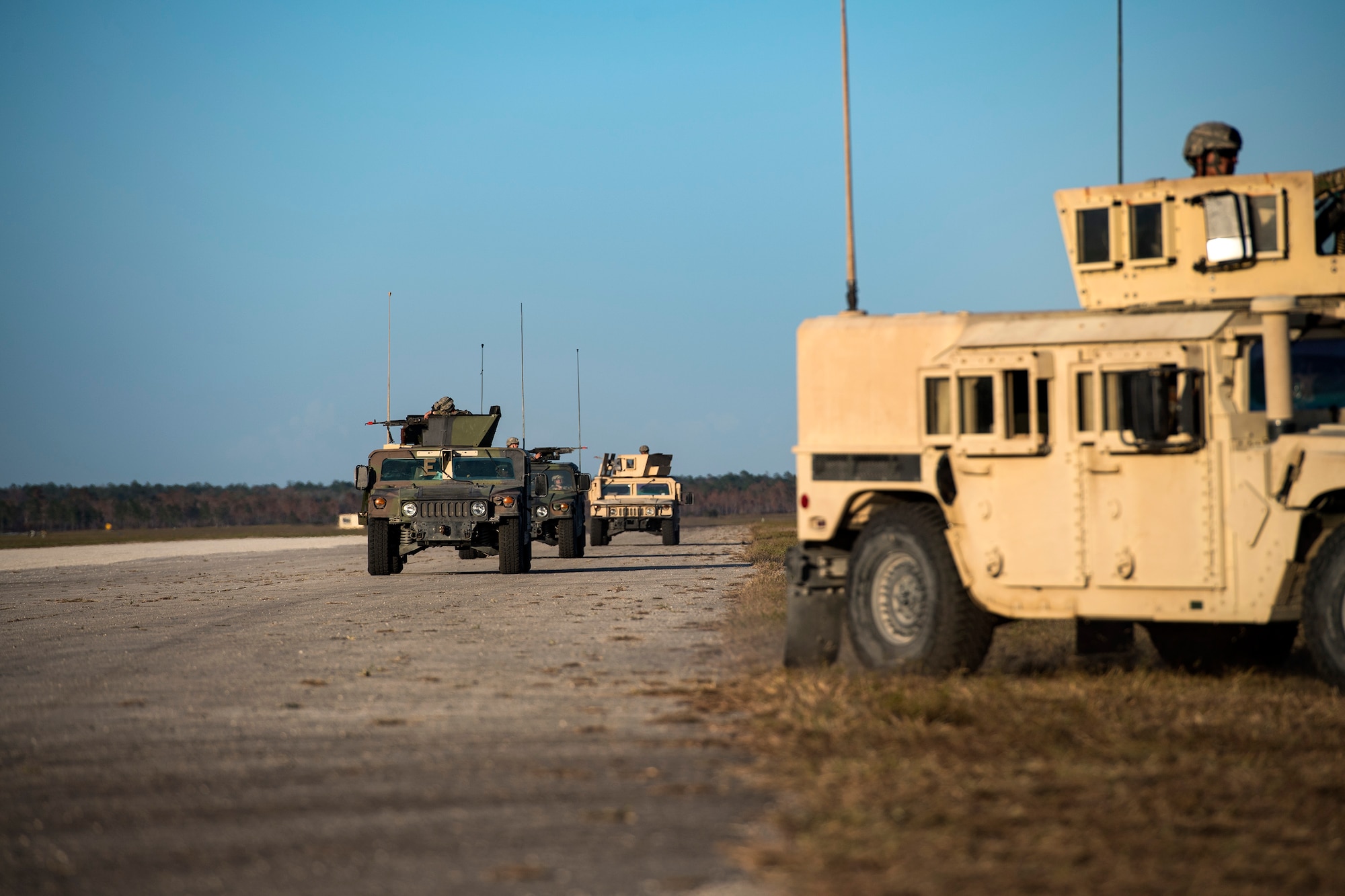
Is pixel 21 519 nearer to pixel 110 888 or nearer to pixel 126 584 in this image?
pixel 126 584

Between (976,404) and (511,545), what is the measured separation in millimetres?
15835

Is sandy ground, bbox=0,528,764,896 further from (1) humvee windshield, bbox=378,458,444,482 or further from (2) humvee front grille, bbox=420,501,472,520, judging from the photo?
(1) humvee windshield, bbox=378,458,444,482

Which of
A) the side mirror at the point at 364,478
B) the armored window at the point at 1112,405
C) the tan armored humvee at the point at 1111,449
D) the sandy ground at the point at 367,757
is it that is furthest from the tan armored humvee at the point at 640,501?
the armored window at the point at 1112,405

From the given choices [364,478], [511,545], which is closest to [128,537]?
[364,478]

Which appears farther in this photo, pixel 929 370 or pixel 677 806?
pixel 929 370

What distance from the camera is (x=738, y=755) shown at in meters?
6.86

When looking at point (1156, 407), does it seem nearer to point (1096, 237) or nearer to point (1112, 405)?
point (1112, 405)

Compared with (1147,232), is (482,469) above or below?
below

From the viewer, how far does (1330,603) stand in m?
7.79

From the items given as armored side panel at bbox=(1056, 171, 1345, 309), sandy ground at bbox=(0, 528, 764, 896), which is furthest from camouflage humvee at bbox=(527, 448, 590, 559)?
armored side panel at bbox=(1056, 171, 1345, 309)

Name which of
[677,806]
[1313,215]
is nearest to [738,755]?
[677,806]

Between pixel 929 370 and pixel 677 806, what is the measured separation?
4.06m

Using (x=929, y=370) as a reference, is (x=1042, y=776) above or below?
below

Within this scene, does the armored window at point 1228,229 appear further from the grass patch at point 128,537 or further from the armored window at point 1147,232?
the grass patch at point 128,537
